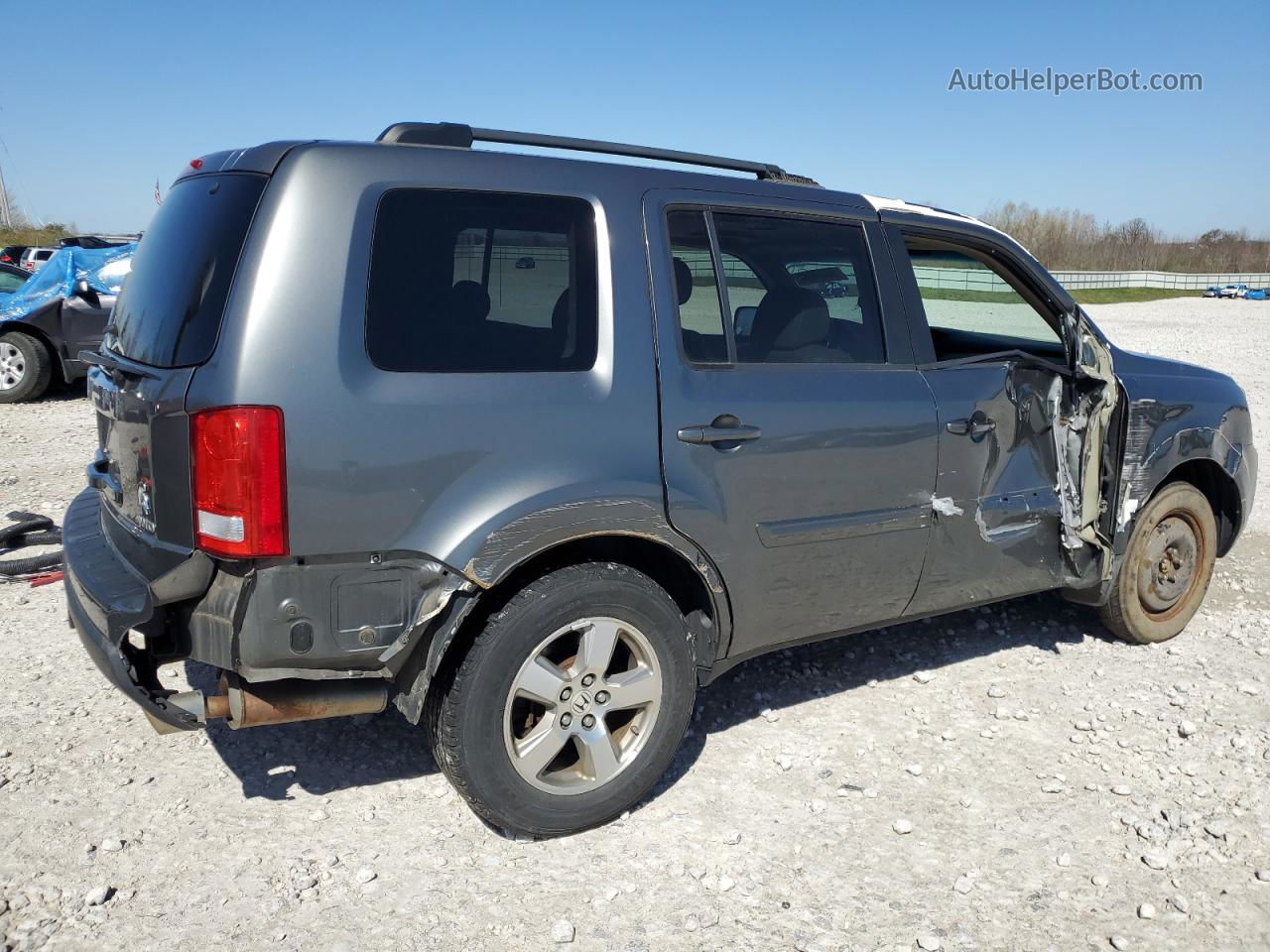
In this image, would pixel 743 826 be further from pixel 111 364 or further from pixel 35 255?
pixel 35 255

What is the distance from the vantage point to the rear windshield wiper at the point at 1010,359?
389 centimetres

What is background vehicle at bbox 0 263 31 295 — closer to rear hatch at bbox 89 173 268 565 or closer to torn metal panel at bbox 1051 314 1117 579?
rear hatch at bbox 89 173 268 565

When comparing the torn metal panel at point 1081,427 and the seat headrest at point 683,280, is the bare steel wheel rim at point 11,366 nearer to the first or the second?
the seat headrest at point 683,280

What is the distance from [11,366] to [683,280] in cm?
1051

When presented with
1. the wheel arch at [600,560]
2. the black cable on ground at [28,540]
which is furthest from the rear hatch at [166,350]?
the black cable on ground at [28,540]

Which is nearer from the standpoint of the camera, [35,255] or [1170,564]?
[1170,564]

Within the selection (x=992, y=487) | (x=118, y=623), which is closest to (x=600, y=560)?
(x=118, y=623)

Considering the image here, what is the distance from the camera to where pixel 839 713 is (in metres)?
4.14

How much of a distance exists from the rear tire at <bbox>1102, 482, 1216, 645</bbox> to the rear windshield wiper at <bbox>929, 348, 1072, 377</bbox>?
950mm

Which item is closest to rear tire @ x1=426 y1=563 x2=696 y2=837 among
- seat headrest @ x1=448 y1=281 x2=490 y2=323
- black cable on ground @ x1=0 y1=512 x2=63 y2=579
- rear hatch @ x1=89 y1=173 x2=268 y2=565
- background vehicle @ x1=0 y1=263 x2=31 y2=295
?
seat headrest @ x1=448 y1=281 x2=490 y2=323

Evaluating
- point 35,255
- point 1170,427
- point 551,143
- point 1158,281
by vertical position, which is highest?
point 1158,281

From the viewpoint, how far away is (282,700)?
9.29 feet

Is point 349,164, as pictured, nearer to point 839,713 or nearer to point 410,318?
point 410,318

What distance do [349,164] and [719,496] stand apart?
1436mm
